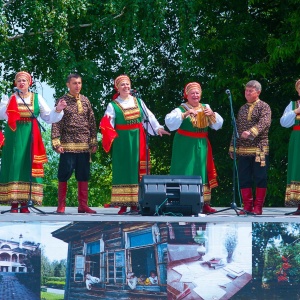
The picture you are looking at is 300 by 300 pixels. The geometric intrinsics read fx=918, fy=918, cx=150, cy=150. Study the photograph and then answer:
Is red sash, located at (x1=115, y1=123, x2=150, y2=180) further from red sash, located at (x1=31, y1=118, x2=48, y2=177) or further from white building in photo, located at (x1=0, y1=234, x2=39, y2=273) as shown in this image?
white building in photo, located at (x1=0, y1=234, x2=39, y2=273)

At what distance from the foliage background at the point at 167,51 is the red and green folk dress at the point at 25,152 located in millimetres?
3610

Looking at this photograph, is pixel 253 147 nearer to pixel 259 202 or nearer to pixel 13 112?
pixel 259 202

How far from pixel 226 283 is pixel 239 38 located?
6.62 metres

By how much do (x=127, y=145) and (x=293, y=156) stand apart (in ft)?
5.04

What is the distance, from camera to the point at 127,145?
851 cm

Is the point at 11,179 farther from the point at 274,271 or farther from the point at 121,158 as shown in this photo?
the point at 274,271

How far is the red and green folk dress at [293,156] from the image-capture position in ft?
27.5

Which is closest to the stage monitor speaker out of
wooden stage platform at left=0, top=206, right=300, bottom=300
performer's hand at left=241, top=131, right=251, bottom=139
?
wooden stage platform at left=0, top=206, right=300, bottom=300

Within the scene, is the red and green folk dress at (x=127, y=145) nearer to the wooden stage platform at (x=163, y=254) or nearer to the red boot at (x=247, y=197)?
the red boot at (x=247, y=197)

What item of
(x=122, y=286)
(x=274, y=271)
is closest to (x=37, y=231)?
(x=122, y=286)

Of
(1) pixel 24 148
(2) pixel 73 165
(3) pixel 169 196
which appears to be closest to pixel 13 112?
(1) pixel 24 148

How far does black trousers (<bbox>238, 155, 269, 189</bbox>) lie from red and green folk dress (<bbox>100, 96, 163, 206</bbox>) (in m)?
0.88

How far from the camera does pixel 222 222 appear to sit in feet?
22.7

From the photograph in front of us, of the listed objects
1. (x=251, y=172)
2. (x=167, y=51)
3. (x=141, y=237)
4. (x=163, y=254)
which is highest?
(x=167, y=51)
